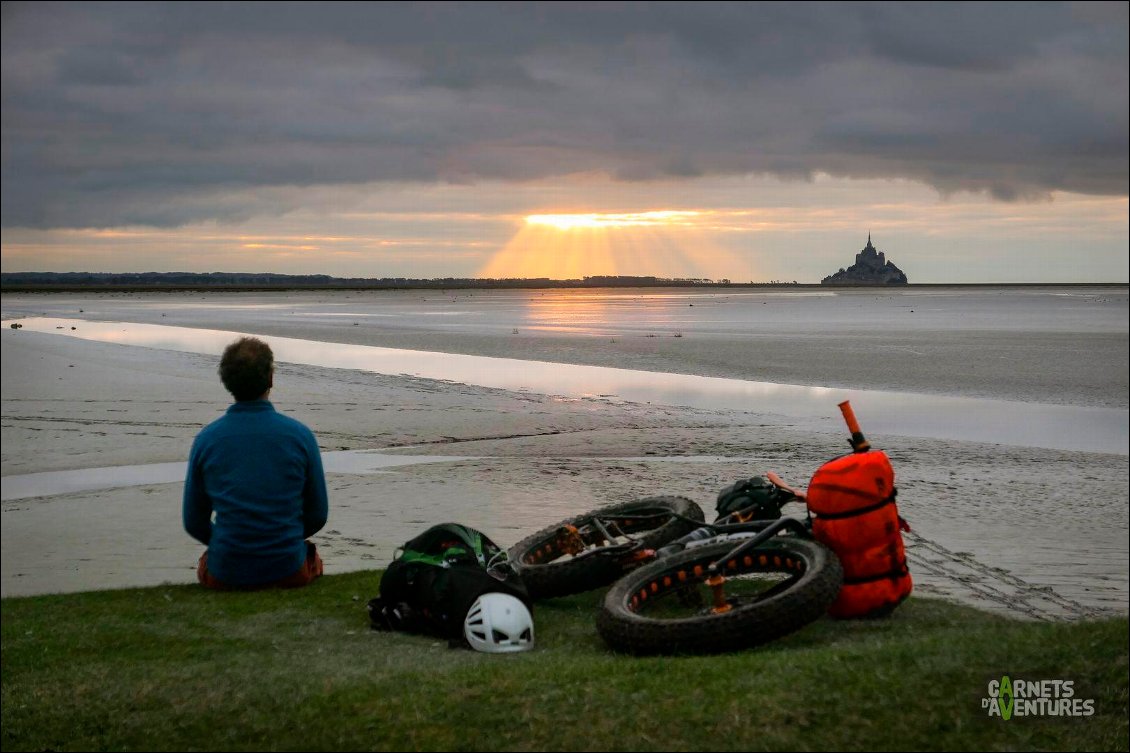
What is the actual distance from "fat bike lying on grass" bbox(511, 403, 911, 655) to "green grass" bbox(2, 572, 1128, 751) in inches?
9.1

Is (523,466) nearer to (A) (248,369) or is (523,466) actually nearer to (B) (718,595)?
(A) (248,369)

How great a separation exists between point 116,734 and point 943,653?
447 cm

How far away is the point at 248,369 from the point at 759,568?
12.9 feet

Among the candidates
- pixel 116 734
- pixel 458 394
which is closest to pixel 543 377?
pixel 458 394

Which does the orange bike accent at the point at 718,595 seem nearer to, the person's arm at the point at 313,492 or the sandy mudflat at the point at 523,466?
the person's arm at the point at 313,492

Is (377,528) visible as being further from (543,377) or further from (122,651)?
(543,377)

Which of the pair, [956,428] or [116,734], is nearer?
[116,734]

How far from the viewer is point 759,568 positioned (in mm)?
8062

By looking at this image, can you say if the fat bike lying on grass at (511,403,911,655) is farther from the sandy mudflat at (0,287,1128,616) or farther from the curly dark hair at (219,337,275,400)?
the curly dark hair at (219,337,275,400)

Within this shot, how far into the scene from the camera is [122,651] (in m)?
7.46

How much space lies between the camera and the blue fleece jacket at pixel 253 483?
792 cm

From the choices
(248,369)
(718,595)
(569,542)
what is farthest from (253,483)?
(718,595)

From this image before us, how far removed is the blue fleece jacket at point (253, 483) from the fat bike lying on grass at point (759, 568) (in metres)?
1.94

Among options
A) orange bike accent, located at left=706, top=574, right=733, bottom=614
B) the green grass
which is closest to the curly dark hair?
the green grass
